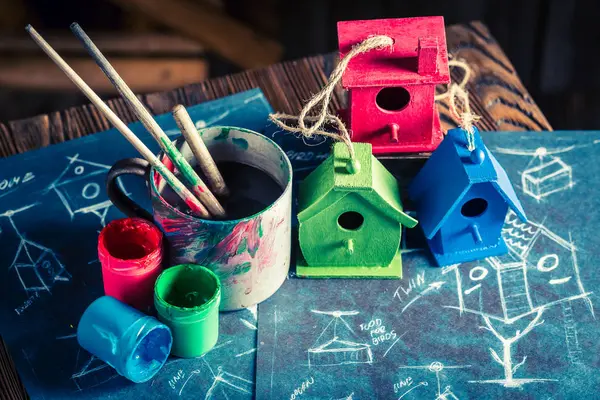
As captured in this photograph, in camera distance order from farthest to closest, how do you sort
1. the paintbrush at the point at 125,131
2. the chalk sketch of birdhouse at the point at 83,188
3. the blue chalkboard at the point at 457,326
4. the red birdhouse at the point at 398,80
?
the chalk sketch of birdhouse at the point at 83,188 < the red birdhouse at the point at 398,80 < the blue chalkboard at the point at 457,326 < the paintbrush at the point at 125,131

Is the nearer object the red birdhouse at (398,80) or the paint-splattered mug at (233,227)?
the paint-splattered mug at (233,227)

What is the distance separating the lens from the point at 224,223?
3.87ft

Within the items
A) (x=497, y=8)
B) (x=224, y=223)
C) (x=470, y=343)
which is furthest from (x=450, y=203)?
(x=497, y=8)

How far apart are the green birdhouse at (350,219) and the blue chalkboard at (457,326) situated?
0.02 meters

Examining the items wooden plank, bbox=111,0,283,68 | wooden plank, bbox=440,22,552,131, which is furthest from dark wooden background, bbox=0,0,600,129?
wooden plank, bbox=440,22,552,131

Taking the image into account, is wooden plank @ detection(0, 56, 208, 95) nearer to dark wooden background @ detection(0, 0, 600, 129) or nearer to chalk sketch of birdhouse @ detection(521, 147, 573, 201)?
dark wooden background @ detection(0, 0, 600, 129)

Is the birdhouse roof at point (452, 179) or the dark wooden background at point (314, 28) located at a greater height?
the birdhouse roof at point (452, 179)

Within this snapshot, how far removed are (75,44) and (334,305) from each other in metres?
1.31

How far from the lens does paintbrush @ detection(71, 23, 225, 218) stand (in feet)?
3.75

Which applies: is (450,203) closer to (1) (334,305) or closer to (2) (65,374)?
(1) (334,305)

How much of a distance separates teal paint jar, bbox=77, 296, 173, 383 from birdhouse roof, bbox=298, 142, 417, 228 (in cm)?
26

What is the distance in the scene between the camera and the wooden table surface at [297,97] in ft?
5.16

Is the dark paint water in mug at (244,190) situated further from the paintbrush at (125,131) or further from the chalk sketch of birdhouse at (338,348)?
the chalk sketch of birdhouse at (338,348)

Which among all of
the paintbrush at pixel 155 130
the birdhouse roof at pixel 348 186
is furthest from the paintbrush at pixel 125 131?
the birdhouse roof at pixel 348 186
